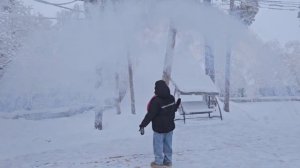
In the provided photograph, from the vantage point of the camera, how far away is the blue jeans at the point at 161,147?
7.18m

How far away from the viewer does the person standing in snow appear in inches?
278

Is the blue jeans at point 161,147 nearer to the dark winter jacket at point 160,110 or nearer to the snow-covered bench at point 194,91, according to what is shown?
the dark winter jacket at point 160,110

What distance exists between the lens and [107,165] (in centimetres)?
762

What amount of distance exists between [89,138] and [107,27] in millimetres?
3345

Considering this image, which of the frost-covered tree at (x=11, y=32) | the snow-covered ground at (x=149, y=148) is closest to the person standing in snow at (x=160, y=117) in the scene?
the snow-covered ground at (x=149, y=148)

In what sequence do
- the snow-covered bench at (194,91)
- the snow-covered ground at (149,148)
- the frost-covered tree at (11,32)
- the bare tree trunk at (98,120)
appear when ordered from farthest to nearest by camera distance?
the frost-covered tree at (11,32)
the snow-covered bench at (194,91)
the bare tree trunk at (98,120)
the snow-covered ground at (149,148)

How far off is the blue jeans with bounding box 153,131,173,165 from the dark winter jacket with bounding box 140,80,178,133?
13cm

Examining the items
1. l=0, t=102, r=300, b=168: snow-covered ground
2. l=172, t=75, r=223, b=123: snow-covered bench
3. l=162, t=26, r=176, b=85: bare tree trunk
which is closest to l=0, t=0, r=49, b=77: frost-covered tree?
l=0, t=102, r=300, b=168: snow-covered ground

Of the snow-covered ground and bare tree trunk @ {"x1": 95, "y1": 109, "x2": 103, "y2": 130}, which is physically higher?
bare tree trunk @ {"x1": 95, "y1": 109, "x2": 103, "y2": 130}

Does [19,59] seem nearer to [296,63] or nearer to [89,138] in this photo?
[89,138]

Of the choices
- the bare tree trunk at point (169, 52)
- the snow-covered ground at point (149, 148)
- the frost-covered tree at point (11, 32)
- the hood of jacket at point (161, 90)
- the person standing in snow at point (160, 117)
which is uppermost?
the frost-covered tree at point (11, 32)

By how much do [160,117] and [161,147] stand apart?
557mm

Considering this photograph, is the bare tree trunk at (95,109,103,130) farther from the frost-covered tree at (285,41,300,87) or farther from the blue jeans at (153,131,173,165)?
the frost-covered tree at (285,41,300,87)

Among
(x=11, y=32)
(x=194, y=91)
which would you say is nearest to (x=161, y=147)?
(x=194, y=91)
